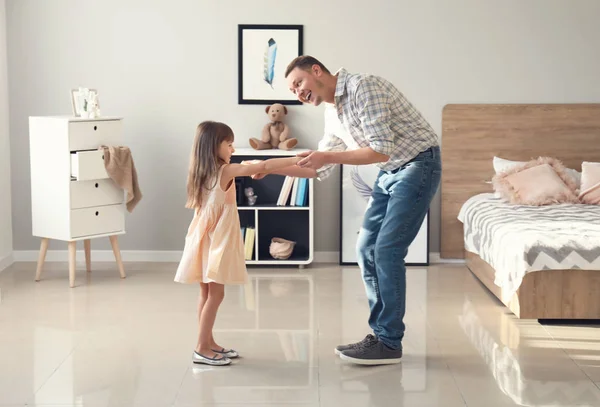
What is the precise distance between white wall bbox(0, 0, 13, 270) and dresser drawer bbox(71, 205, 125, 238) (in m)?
0.80

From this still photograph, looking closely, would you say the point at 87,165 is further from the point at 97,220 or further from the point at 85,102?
the point at 85,102

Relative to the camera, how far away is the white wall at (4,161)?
226 inches

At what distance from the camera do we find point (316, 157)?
356 centimetres

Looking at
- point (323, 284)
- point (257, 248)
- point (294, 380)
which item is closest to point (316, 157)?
point (294, 380)

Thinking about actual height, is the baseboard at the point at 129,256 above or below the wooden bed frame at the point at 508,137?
below

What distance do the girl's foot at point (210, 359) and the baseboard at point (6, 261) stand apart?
2481 millimetres

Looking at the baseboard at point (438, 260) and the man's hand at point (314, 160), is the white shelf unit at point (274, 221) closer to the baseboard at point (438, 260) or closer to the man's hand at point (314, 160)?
the baseboard at point (438, 260)

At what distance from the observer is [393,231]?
141 inches

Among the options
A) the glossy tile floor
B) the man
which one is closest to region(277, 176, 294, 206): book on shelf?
the glossy tile floor

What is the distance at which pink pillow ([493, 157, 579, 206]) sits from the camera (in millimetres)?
5281

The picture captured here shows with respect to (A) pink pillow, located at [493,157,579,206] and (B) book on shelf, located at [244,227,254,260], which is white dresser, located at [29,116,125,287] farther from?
(A) pink pillow, located at [493,157,579,206]

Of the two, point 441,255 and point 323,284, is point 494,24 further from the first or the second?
point 323,284

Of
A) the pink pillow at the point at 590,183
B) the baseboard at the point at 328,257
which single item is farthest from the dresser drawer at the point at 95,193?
the pink pillow at the point at 590,183

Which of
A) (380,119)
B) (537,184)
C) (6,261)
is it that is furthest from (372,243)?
(6,261)
